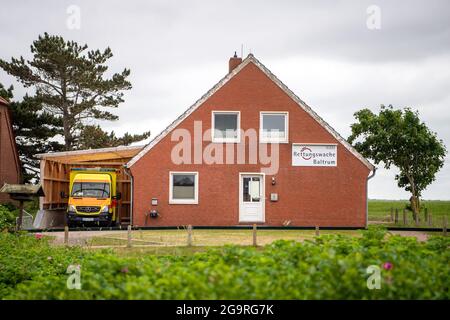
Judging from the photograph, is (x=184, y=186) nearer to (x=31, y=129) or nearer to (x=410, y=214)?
(x=31, y=129)

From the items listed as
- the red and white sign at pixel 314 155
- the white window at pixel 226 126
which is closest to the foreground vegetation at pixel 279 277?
the white window at pixel 226 126

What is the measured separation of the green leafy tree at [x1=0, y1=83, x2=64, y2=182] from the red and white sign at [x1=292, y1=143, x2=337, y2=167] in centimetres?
2183

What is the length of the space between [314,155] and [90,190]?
1069cm

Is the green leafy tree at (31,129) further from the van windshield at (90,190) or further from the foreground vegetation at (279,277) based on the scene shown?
the foreground vegetation at (279,277)

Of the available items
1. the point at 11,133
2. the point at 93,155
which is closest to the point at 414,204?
the point at 93,155

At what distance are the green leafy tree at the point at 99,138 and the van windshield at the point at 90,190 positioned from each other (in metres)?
16.5

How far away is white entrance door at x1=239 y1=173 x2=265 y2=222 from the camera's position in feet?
96.7

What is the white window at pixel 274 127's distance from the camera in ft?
97.8

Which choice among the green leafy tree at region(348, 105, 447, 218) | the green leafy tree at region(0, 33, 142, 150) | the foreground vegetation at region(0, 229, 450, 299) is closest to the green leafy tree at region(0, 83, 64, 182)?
the green leafy tree at region(0, 33, 142, 150)

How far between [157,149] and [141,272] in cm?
2194
